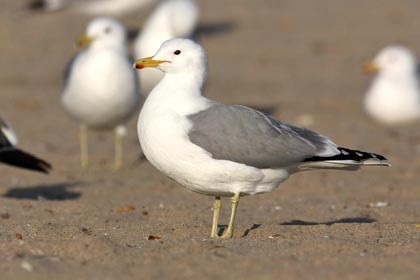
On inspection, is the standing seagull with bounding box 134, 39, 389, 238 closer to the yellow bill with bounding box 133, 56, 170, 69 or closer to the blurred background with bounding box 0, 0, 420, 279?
the yellow bill with bounding box 133, 56, 170, 69

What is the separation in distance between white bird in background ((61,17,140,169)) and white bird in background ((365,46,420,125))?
3887 millimetres

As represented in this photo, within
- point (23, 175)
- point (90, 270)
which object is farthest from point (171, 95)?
point (23, 175)

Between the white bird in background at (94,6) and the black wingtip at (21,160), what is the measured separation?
29.9 ft

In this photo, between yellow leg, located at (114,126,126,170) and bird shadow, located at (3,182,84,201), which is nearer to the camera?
bird shadow, located at (3,182,84,201)

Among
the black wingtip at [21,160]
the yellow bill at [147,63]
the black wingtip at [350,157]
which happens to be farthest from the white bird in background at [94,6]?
the black wingtip at [350,157]

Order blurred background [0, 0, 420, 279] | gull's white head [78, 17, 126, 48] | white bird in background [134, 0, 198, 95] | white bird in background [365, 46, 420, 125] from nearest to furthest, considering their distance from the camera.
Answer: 1. blurred background [0, 0, 420, 279]
2. gull's white head [78, 17, 126, 48]
3. white bird in background [365, 46, 420, 125]
4. white bird in background [134, 0, 198, 95]

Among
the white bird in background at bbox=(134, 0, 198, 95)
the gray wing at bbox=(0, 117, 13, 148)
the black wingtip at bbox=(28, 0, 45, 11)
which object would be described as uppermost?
the black wingtip at bbox=(28, 0, 45, 11)

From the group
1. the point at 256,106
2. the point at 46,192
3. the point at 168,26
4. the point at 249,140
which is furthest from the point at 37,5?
the point at 249,140

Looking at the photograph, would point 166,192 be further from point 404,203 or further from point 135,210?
point 404,203

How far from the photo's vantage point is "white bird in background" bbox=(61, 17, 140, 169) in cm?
1039

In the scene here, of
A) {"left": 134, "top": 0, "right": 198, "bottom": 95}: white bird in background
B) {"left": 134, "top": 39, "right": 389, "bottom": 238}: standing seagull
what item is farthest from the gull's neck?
{"left": 134, "top": 0, "right": 198, "bottom": 95}: white bird in background

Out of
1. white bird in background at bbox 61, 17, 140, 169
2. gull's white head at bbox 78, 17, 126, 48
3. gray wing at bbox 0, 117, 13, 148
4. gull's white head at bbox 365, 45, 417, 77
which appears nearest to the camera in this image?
gray wing at bbox 0, 117, 13, 148

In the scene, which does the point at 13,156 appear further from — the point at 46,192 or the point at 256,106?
the point at 256,106

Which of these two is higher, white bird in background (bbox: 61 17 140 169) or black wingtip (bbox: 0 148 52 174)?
white bird in background (bbox: 61 17 140 169)
